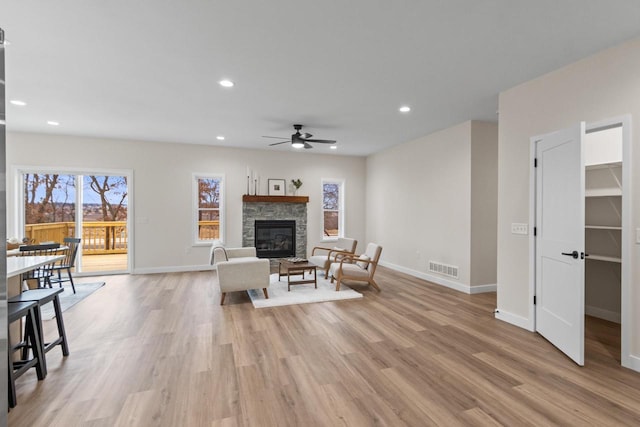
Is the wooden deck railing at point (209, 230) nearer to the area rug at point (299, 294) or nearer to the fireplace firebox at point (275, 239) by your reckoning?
the fireplace firebox at point (275, 239)

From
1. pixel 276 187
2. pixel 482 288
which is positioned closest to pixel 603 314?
pixel 482 288

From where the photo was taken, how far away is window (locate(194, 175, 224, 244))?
679 cm

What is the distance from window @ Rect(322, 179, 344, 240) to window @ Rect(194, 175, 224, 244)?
2548 mm

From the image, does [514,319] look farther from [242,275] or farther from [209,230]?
[209,230]

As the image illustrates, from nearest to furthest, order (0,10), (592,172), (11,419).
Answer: (11,419) < (0,10) < (592,172)

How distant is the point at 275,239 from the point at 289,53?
4.96 m

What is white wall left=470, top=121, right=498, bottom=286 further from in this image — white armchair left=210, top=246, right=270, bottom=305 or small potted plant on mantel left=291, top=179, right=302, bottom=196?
small potted plant on mantel left=291, top=179, right=302, bottom=196

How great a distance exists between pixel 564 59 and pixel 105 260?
8.96 m

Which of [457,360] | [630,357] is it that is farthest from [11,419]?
[630,357]

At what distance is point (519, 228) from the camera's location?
3.49m

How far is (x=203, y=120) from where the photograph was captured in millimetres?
4844

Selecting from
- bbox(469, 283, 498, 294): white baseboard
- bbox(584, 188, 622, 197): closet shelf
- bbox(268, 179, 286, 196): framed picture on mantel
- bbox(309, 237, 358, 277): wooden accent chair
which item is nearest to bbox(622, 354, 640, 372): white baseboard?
bbox(584, 188, 622, 197): closet shelf

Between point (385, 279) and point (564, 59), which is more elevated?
point (564, 59)

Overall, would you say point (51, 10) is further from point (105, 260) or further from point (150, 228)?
point (105, 260)
